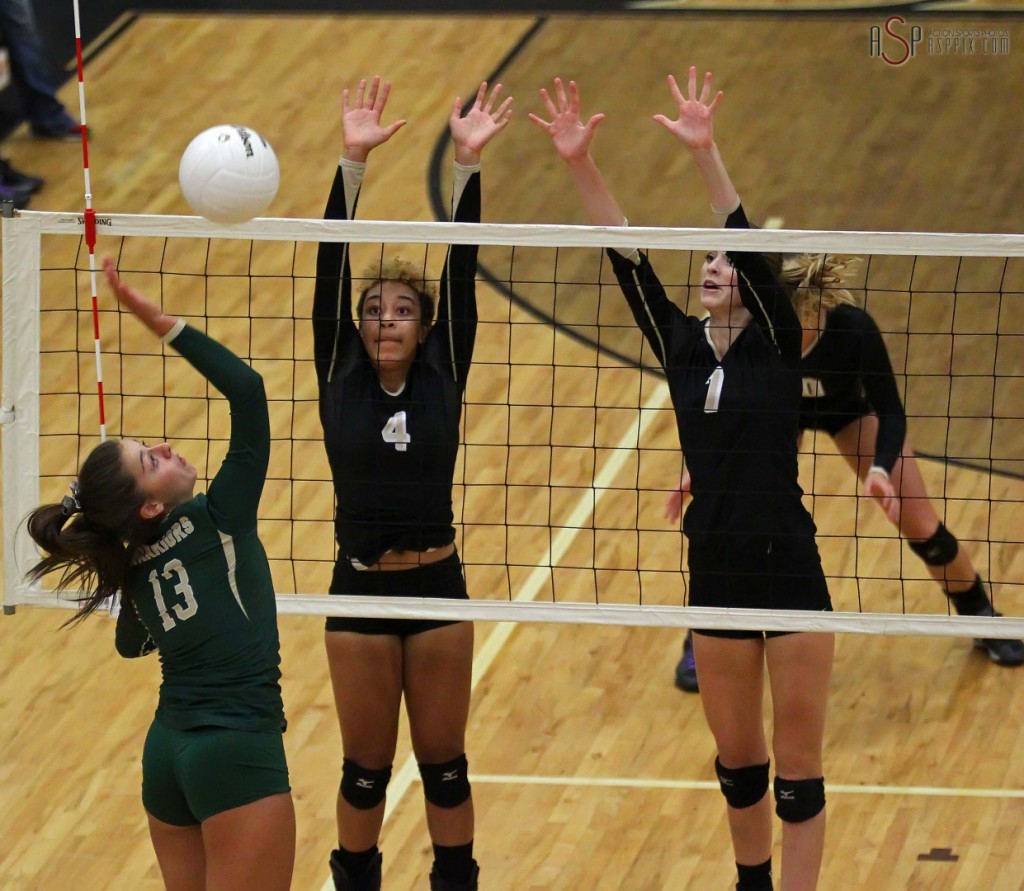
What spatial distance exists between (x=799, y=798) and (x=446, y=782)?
3.48ft

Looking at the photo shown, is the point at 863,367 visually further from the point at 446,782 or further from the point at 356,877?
the point at 356,877

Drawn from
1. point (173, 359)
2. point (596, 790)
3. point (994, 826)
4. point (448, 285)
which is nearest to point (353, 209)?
point (448, 285)

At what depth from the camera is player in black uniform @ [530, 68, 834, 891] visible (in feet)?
15.7

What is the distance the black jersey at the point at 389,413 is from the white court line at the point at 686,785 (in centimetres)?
162

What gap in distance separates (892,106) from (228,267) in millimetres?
4621

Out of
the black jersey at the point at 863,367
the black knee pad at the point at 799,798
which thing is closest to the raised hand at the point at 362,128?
the black jersey at the point at 863,367

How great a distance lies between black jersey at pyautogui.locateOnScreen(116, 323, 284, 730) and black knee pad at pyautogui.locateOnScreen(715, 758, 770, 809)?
4.89ft

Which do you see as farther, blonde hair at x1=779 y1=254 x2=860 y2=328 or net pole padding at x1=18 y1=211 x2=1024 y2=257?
blonde hair at x1=779 y1=254 x2=860 y2=328

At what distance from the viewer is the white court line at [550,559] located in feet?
20.2

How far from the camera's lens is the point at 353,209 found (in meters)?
4.88

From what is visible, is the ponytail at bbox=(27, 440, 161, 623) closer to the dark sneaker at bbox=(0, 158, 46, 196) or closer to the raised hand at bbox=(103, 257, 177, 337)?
the raised hand at bbox=(103, 257, 177, 337)

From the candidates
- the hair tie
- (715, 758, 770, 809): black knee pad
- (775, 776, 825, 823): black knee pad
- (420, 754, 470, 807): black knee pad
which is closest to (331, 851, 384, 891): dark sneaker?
(420, 754, 470, 807): black knee pad

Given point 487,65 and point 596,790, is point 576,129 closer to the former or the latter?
point 596,790

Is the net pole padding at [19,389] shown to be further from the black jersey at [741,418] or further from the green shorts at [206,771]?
the black jersey at [741,418]
